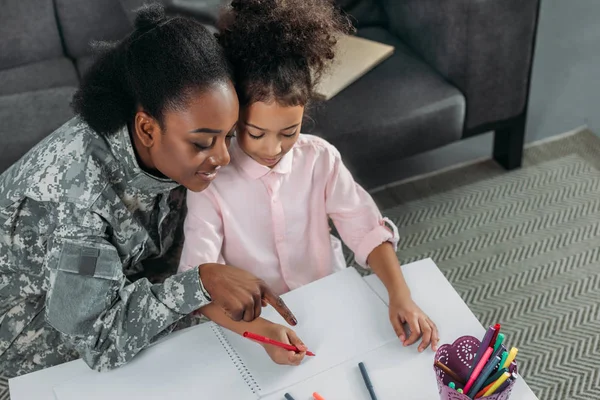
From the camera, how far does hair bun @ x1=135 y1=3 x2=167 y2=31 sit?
3.90 ft

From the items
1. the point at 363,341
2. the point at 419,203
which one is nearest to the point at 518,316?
the point at 419,203

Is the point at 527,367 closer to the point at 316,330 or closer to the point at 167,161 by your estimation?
the point at 316,330

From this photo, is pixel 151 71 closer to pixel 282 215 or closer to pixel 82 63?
pixel 282 215

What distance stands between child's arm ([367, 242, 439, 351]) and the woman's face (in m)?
0.34

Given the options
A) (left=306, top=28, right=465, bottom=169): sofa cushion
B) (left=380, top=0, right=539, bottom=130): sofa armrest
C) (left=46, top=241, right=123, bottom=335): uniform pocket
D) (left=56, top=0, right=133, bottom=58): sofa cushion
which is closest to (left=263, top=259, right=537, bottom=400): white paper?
(left=46, top=241, right=123, bottom=335): uniform pocket

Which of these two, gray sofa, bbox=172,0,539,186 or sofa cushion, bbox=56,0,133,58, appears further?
sofa cushion, bbox=56,0,133,58

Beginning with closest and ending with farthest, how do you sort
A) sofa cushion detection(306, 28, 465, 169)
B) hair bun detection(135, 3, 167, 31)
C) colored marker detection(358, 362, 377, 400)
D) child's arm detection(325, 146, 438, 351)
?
colored marker detection(358, 362, 377, 400) → hair bun detection(135, 3, 167, 31) → child's arm detection(325, 146, 438, 351) → sofa cushion detection(306, 28, 465, 169)

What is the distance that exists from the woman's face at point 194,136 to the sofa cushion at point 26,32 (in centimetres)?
113

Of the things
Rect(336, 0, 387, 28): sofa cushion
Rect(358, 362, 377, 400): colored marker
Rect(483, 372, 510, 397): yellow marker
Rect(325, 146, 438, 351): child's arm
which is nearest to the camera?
Rect(483, 372, 510, 397): yellow marker

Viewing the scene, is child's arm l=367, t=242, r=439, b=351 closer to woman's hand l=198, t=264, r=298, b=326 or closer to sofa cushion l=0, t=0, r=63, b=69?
woman's hand l=198, t=264, r=298, b=326

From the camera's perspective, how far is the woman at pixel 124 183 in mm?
1139

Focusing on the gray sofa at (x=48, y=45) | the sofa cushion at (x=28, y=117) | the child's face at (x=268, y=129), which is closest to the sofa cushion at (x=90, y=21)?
the gray sofa at (x=48, y=45)

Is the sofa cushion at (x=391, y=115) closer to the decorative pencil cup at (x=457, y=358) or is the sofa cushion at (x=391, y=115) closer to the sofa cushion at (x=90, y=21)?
the sofa cushion at (x=90, y=21)

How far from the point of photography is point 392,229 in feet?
4.60
